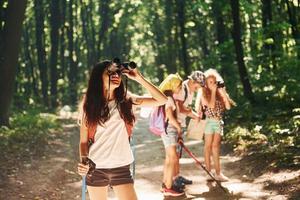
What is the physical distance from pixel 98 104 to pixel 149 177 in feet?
19.7

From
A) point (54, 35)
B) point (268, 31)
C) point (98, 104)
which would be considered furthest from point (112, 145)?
point (54, 35)

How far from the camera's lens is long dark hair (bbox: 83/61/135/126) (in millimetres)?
4645

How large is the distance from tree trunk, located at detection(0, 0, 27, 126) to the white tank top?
11.5m

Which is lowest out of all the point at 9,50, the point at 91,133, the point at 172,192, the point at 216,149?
the point at 172,192

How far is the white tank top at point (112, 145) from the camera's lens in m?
4.64

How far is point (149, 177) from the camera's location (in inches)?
412

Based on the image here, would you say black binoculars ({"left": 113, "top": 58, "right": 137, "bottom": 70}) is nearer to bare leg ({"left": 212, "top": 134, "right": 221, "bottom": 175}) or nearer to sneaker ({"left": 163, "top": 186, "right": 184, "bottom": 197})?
sneaker ({"left": 163, "top": 186, "right": 184, "bottom": 197})

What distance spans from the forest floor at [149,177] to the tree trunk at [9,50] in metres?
2.88

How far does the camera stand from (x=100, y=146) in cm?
468

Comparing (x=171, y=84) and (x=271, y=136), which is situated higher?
(x=171, y=84)

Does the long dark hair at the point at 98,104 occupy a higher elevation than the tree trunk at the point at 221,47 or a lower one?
lower

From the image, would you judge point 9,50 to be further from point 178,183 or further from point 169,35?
point 169,35

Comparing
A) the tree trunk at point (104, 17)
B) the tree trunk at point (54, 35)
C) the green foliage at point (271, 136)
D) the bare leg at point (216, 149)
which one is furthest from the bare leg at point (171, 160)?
the tree trunk at point (104, 17)

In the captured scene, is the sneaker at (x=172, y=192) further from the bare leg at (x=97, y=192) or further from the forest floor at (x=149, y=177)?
the bare leg at (x=97, y=192)
